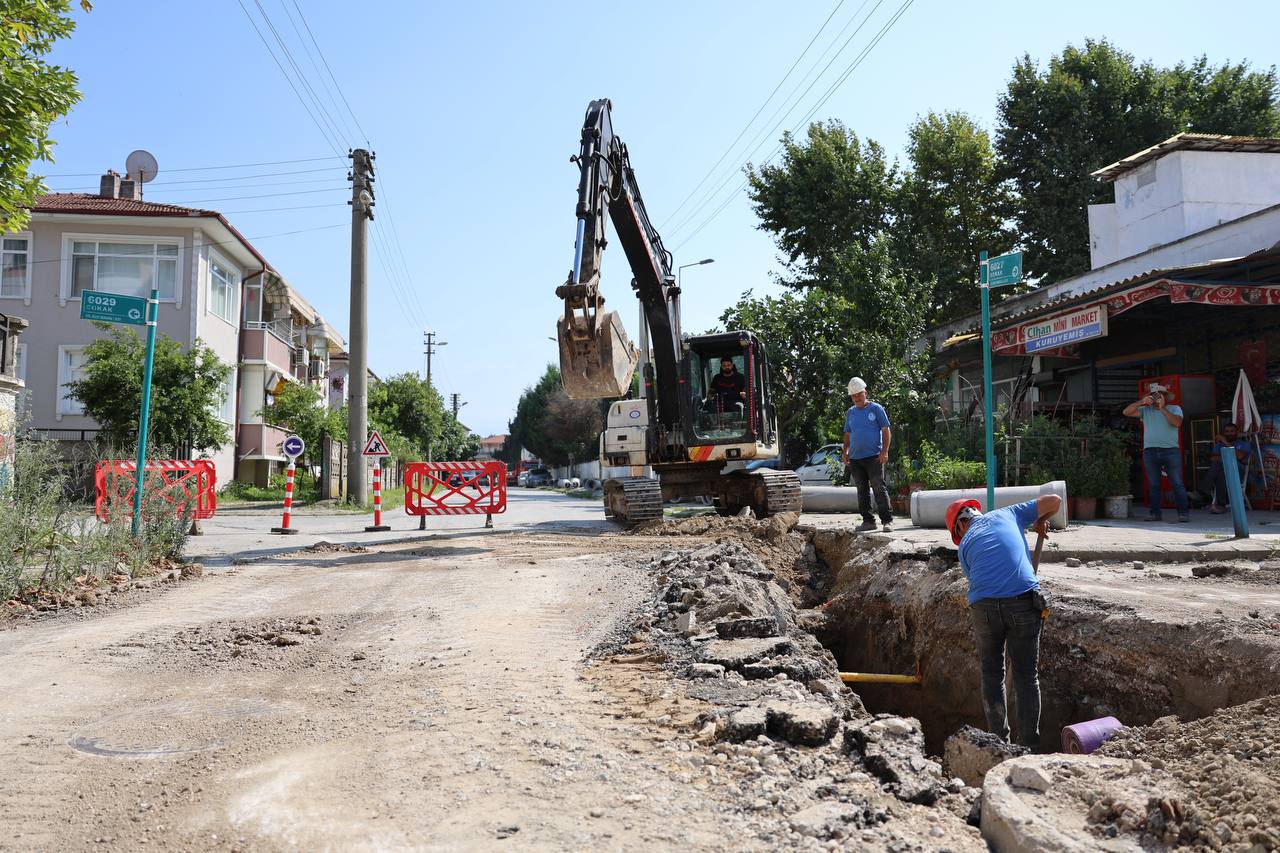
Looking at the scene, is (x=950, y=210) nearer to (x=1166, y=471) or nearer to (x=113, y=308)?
(x=1166, y=471)

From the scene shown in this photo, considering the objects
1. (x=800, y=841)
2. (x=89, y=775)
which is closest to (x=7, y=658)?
(x=89, y=775)

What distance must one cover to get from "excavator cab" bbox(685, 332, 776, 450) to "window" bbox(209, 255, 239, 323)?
18938mm

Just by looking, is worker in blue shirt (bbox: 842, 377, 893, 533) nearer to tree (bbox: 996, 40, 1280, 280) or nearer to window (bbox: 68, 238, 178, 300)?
tree (bbox: 996, 40, 1280, 280)

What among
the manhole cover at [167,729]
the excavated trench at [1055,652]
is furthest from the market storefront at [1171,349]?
the manhole cover at [167,729]

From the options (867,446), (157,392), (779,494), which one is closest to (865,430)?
(867,446)

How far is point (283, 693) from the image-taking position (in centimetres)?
468

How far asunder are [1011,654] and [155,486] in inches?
369

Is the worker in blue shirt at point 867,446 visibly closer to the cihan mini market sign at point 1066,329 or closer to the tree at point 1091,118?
the cihan mini market sign at point 1066,329

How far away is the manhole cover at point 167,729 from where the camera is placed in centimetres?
378

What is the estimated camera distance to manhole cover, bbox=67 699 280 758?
378 centimetres

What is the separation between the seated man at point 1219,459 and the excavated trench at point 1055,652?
642 cm

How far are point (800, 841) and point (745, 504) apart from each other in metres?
12.0

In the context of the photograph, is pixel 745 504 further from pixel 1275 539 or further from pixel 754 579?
pixel 1275 539

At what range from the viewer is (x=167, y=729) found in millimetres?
4047
